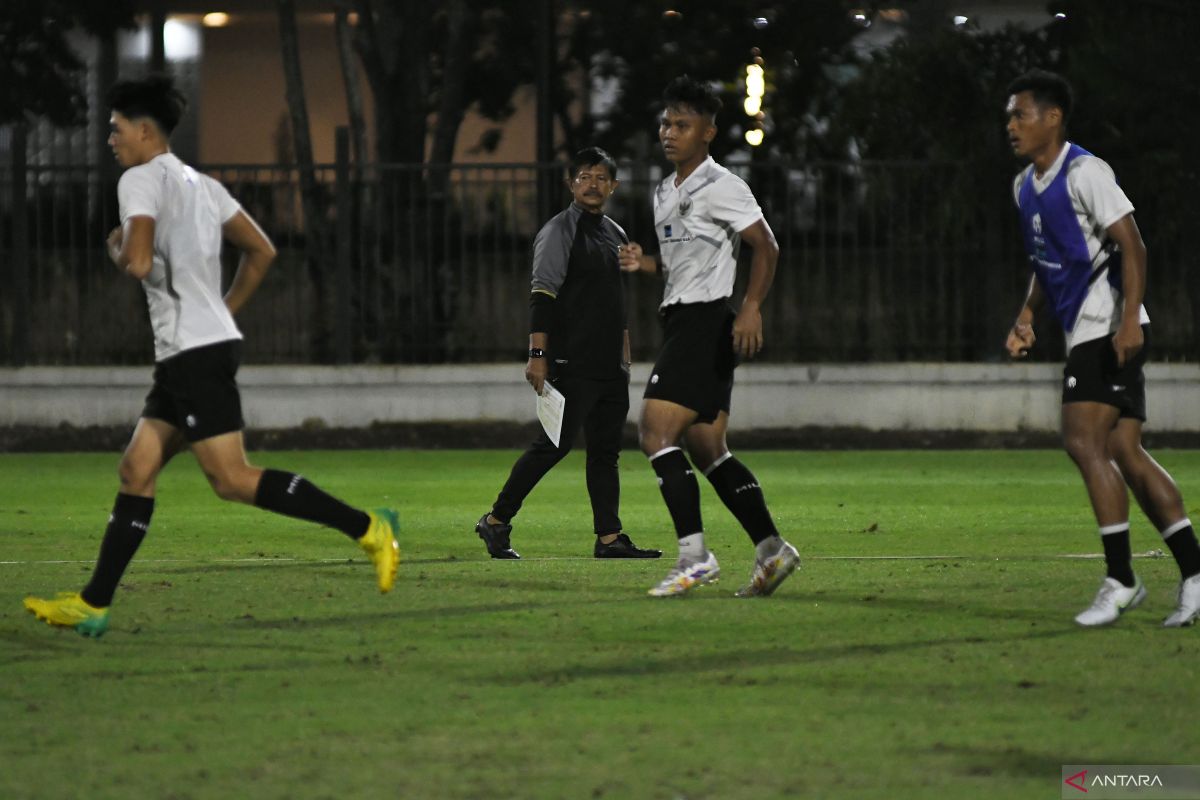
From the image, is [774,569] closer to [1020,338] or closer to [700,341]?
[700,341]

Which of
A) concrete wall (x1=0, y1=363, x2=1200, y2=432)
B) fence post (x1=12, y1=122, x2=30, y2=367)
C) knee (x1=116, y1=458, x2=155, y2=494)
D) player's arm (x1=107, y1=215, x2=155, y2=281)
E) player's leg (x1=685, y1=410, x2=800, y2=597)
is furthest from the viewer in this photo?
fence post (x1=12, y1=122, x2=30, y2=367)

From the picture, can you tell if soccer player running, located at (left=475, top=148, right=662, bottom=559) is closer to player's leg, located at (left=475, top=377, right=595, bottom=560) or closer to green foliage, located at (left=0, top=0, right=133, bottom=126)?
player's leg, located at (left=475, top=377, right=595, bottom=560)

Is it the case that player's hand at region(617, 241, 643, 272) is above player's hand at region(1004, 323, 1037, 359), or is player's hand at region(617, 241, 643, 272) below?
above

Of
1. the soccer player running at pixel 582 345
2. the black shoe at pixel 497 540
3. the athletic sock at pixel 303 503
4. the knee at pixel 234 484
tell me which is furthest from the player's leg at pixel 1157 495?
the black shoe at pixel 497 540

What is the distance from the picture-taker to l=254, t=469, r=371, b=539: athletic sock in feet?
22.3

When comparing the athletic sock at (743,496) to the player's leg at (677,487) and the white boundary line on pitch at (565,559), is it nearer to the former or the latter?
the player's leg at (677,487)

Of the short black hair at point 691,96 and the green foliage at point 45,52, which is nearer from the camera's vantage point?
the short black hair at point 691,96

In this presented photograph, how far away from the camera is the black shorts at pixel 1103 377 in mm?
6773

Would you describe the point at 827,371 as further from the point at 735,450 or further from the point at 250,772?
the point at 250,772

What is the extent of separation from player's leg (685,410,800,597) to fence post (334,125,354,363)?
412 inches

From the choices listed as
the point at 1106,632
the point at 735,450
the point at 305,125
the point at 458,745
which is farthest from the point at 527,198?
the point at 458,745

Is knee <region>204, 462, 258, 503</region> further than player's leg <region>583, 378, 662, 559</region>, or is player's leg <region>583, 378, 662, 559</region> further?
player's leg <region>583, 378, 662, 559</region>

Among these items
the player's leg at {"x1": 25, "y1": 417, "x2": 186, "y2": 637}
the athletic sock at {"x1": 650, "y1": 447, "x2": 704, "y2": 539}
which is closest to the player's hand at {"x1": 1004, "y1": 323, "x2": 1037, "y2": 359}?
the athletic sock at {"x1": 650, "y1": 447, "x2": 704, "y2": 539}

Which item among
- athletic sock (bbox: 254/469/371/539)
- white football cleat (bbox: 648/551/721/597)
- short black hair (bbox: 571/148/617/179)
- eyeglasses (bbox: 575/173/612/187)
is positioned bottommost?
white football cleat (bbox: 648/551/721/597)
